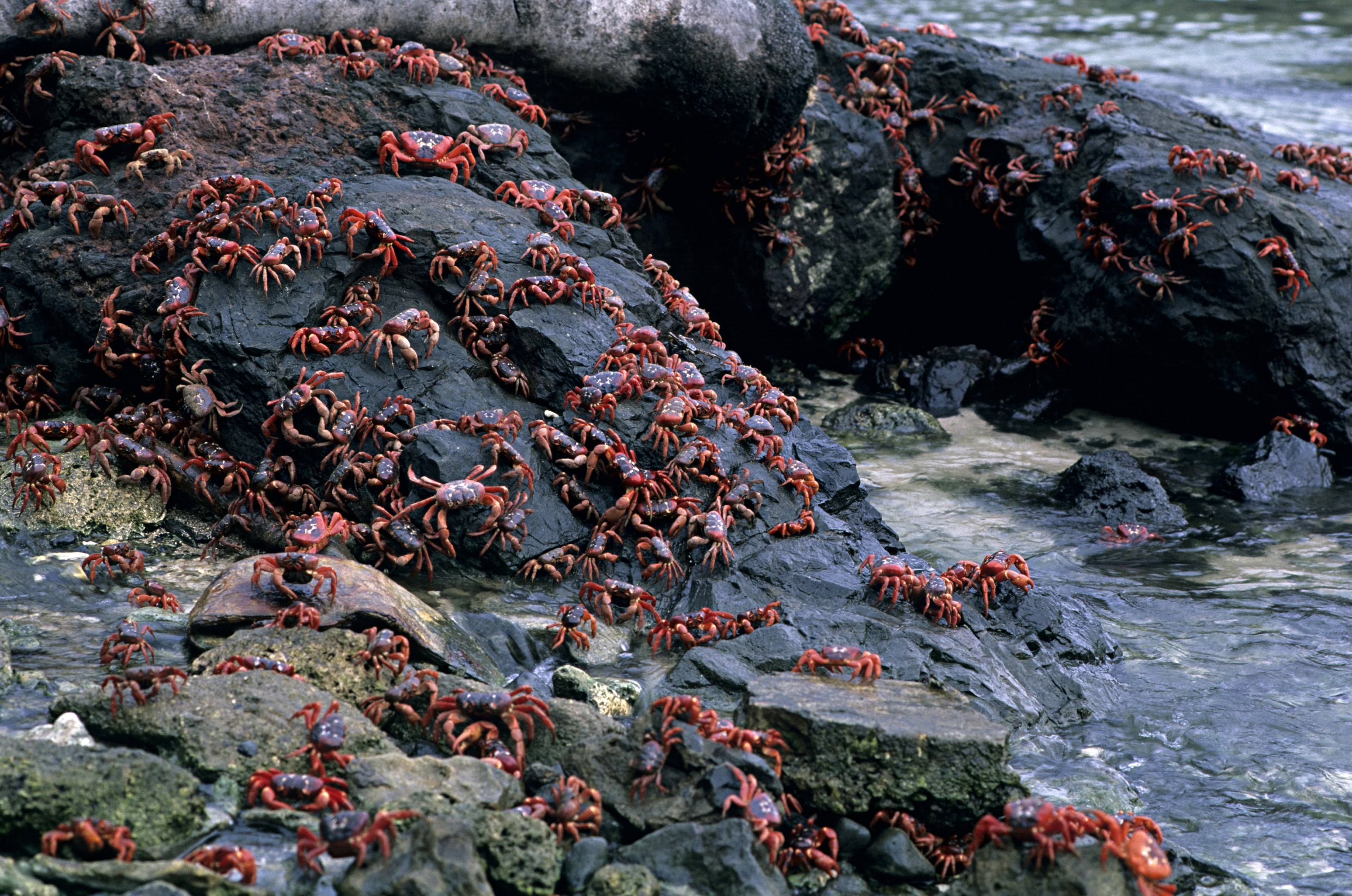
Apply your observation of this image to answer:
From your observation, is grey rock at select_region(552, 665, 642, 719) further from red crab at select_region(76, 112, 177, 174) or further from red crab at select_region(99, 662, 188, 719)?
red crab at select_region(76, 112, 177, 174)

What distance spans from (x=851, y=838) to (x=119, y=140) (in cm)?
743

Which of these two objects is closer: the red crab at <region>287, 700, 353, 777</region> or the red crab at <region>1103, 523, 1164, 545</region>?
the red crab at <region>287, 700, 353, 777</region>

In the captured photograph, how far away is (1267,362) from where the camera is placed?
1180 centimetres

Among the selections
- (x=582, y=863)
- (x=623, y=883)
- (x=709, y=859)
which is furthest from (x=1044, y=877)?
(x=582, y=863)

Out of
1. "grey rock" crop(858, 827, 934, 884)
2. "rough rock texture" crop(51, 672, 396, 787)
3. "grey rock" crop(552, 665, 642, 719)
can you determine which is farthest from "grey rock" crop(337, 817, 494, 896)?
"grey rock" crop(858, 827, 934, 884)

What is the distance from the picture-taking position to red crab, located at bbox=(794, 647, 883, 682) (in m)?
6.04

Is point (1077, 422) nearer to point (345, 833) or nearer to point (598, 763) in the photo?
point (598, 763)

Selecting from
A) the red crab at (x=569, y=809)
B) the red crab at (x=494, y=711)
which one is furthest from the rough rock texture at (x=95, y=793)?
Result: the red crab at (x=569, y=809)

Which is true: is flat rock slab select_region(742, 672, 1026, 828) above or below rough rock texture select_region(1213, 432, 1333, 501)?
above

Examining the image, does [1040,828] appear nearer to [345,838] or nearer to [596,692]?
[596,692]

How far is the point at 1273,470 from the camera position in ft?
36.4

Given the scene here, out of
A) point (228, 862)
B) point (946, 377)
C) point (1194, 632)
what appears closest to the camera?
point (228, 862)

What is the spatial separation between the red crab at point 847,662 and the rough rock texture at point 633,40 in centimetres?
651

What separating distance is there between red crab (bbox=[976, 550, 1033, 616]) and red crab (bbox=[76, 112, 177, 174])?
6934 millimetres
